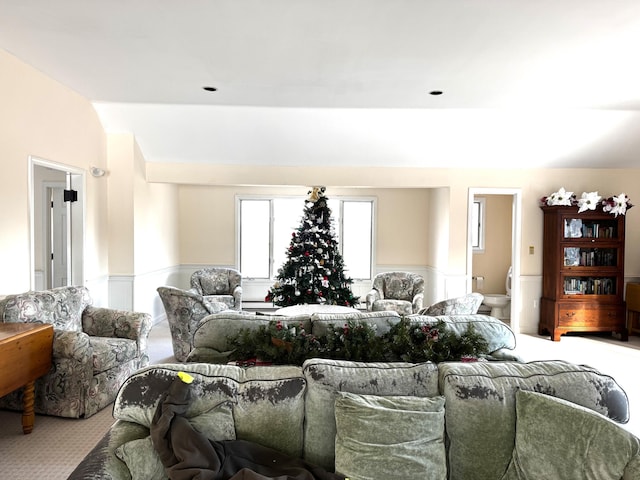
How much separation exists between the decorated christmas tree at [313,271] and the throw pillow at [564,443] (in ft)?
13.4

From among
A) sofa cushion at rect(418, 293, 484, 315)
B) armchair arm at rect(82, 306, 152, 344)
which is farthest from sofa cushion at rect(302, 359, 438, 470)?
armchair arm at rect(82, 306, 152, 344)

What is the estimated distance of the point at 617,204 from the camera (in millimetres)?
5809

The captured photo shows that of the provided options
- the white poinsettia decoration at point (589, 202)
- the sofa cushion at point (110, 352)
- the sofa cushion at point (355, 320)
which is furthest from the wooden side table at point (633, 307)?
the sofa cushion at point (110, 352)

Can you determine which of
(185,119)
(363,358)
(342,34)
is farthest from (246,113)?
(363,358)

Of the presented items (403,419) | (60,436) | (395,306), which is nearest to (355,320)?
(403,419)

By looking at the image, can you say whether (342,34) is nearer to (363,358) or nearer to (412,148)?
(363,358)

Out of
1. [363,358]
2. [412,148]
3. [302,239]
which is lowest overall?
[363,358]

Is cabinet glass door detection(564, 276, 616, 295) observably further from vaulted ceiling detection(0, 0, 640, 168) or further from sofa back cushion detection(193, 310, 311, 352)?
sofa back cushion detection(193, 310, 311, 352)

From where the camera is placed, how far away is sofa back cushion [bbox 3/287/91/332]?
3.32m

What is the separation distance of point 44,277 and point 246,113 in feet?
12.9

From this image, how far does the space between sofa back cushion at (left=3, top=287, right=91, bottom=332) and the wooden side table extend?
712 centimetres

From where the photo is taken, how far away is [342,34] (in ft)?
9.69

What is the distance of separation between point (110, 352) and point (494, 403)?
311cm

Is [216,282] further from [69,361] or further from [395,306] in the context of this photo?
[69,361]
